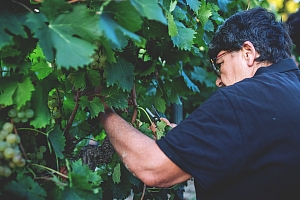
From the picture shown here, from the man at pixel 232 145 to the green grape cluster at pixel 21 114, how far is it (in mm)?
406

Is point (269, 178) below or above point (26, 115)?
below

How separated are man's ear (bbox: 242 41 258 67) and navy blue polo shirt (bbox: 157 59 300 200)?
23 centimetres

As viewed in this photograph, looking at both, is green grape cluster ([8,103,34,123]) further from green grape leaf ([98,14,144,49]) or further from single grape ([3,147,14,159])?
green grape leaf ([98,14,144,49])

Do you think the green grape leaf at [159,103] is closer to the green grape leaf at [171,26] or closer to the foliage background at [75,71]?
the foliage background at [75,71]

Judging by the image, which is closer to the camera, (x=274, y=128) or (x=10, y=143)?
(x=10, y=143)

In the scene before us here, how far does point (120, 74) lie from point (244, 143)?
50cm

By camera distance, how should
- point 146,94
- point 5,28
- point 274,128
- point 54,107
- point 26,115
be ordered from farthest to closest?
1. point 146,94
2. point 54,107
3. point 274,128
4. point 26,115
5. point 5,28

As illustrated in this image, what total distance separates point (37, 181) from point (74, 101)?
52 centimetres

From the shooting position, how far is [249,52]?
1.85 m

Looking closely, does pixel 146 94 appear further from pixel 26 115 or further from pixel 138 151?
pixel 26 115

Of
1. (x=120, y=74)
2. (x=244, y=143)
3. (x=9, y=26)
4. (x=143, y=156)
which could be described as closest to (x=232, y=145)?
(x=244, y=143)

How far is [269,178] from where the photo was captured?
1542 millimetres

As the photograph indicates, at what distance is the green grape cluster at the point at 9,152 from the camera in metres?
1.19

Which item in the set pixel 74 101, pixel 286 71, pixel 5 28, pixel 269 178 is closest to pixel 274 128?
pixel 269 178
